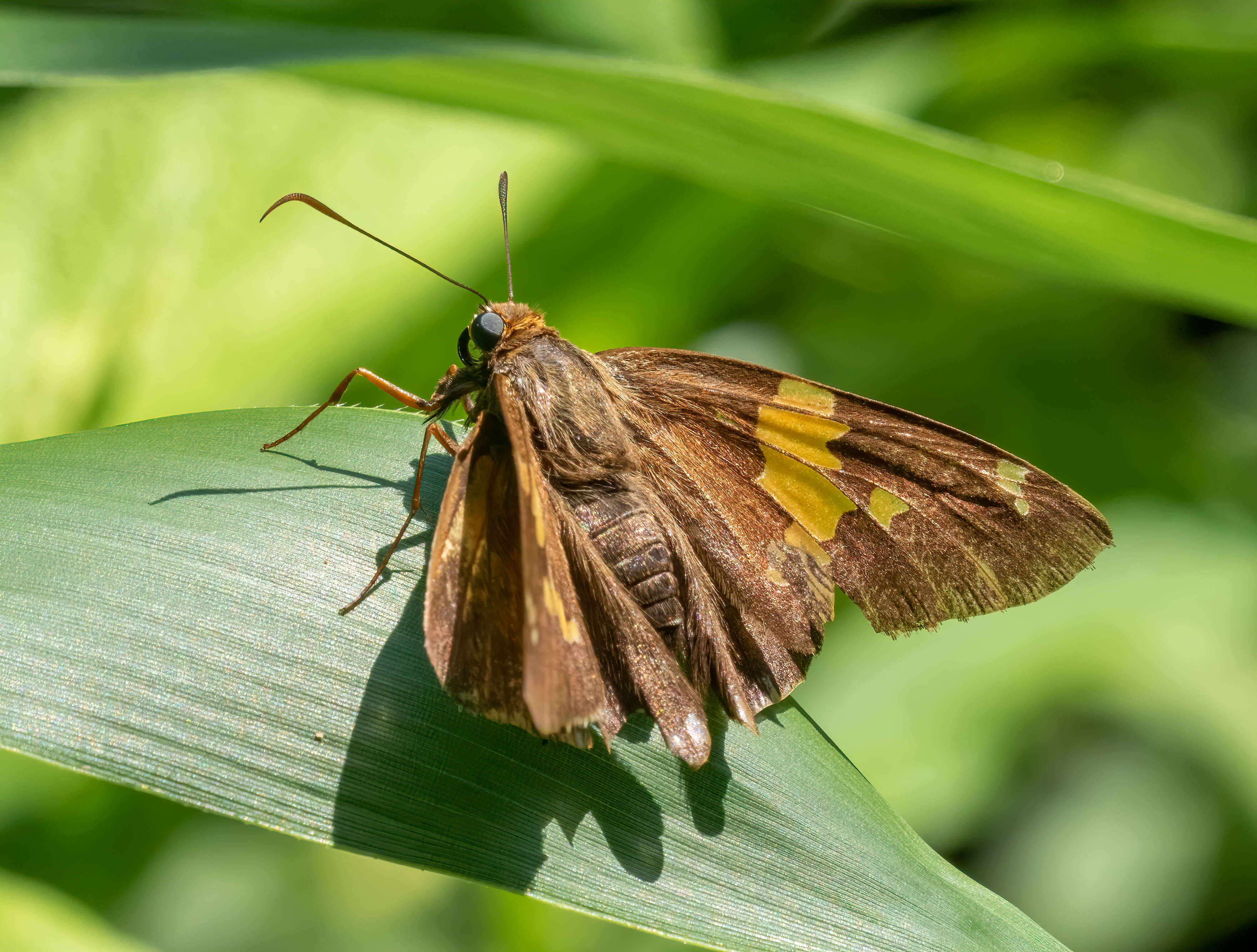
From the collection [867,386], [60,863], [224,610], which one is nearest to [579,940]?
[60,863]

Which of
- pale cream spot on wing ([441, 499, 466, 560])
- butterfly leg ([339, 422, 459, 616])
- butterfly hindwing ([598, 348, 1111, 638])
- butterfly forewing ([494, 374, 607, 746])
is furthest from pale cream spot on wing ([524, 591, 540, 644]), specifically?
butterfly hindwing ([598, 348, 1111, 638])

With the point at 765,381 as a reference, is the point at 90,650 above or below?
below

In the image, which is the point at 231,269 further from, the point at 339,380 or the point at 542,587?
the point at 542,587

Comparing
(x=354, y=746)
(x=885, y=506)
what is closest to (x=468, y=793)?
(x=354, y=746)

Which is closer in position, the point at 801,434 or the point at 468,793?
the point at 468,793

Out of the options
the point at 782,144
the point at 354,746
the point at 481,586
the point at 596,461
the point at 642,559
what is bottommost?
the point at 354,746

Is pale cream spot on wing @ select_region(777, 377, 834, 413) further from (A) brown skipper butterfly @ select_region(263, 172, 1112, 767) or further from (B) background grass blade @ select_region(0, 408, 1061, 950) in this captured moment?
(B) background grass blade @ select_region(0, 408, 1061, 950)

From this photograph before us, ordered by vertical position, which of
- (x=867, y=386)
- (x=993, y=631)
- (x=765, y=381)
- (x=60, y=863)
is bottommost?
(x=60, y=863)

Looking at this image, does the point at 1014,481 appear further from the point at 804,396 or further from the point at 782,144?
the point at 782,144
